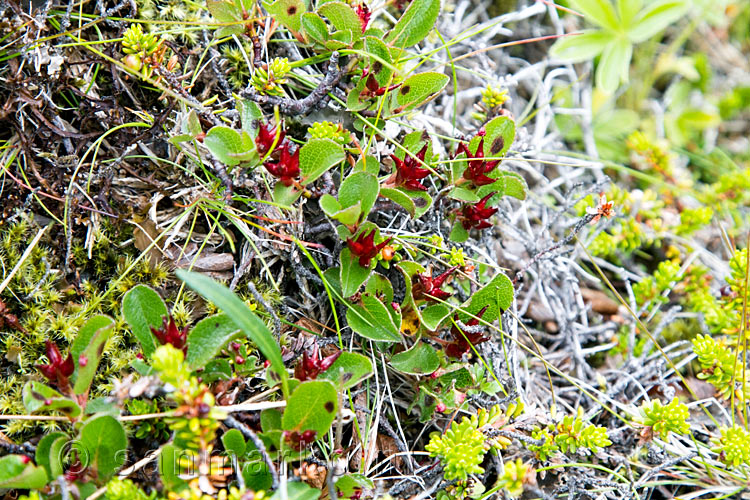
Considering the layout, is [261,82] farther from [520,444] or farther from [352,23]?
[520,444]

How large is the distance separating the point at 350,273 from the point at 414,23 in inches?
38.3

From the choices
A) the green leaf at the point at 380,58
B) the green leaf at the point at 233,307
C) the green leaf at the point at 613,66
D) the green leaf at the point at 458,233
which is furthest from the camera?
the green leaf at the point at 613,66

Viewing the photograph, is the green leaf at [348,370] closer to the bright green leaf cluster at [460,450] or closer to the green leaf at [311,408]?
the green leaf at [311,408]

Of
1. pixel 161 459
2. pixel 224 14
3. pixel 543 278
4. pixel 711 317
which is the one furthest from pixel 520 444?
pixel 224 14

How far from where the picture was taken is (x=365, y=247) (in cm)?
170

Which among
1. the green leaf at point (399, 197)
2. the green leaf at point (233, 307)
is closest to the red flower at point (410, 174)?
the green leaf at point (399, 197)

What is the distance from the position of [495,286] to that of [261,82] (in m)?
1.09

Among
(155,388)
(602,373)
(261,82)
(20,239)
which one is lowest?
(602,373)

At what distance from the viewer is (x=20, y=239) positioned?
1.80 metres

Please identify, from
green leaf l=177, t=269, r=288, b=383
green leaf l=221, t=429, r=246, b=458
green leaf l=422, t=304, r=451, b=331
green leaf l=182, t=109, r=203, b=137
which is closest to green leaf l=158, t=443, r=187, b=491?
green leaf l=221, t=429, r=246, b=458

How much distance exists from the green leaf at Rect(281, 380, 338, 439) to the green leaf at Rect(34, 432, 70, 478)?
1.90ft

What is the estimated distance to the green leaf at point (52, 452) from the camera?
1.39 m

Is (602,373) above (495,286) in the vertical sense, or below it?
below

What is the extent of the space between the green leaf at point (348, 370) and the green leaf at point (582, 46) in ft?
6.21
